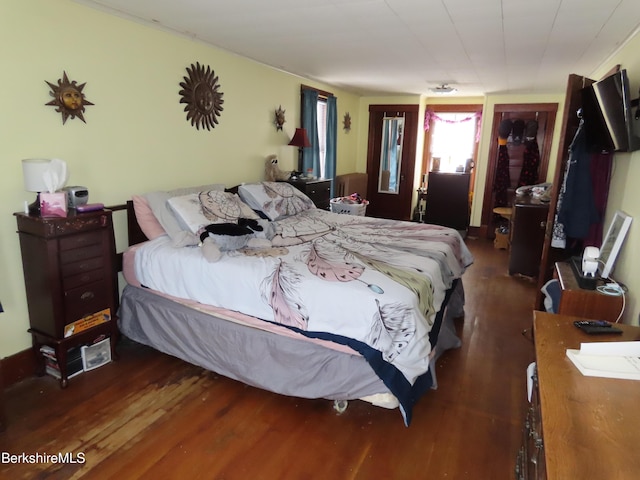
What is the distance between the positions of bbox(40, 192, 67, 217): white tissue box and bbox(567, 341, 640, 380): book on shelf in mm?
2490

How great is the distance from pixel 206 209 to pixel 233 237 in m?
0.51

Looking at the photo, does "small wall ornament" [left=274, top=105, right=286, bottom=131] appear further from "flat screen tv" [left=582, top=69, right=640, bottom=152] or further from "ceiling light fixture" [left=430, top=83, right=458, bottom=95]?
"flat screen tv" [left=582, top=69, right=640, bottom=152]

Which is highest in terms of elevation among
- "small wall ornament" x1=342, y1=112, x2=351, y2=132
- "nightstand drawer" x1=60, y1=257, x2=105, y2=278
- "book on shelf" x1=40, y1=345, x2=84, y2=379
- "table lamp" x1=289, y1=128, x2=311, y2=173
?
"small wall ornament" x1=342, y1=112, x2=351, y2=132

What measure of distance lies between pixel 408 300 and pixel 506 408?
0.91m

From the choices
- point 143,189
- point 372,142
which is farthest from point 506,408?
point 372,142

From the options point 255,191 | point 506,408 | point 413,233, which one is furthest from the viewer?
point 255,191

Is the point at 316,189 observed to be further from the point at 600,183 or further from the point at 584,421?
the point at 584,421

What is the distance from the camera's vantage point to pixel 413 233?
3.25 m

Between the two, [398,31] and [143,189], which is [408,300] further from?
[143,189]

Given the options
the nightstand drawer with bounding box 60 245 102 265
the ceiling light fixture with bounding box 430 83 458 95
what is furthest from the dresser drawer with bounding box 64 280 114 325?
the ceiling light fixture with bounding box 430 83 458 95

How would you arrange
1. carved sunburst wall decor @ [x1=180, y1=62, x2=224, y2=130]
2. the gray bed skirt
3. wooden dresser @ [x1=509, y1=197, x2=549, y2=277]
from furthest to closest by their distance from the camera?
wooden dresser @ [x1=509, y1=197, x2=549, y2=277]
carved sunburst wall decor @ [x1=180, y1=62, x2=224, y2=130]
the gray bed skirt

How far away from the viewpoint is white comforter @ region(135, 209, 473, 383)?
1.98 m

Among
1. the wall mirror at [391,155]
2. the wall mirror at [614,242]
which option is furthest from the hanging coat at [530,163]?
the wall mirror at [614,242]

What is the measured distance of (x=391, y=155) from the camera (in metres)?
6.93
